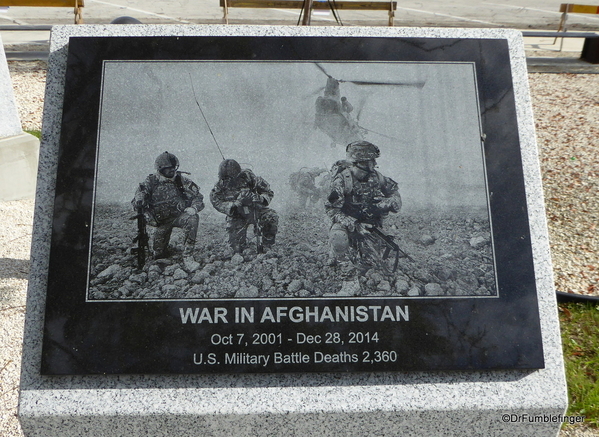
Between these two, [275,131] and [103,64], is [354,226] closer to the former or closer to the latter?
[275,131]

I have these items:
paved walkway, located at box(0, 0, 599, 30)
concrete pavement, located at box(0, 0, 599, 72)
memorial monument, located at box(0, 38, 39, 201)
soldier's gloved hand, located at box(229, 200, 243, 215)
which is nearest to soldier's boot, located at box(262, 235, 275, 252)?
soldier's gloved hand, located at box(229, 200, 243, 215)

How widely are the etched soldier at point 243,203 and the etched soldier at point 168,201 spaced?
105 millimetres

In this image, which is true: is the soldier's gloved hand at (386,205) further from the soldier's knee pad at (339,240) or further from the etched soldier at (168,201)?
the etched soldier at (168,201)

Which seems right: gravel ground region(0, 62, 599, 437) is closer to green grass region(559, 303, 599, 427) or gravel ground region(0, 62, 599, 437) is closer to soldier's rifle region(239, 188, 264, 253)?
green grass region(559, 303, 599, 427)

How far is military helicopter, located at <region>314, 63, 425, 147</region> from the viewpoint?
9.06ft

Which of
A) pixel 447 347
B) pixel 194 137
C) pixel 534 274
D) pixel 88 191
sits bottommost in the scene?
pixel 447 347

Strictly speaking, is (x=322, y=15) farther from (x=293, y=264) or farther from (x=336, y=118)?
(x=293, y=264)

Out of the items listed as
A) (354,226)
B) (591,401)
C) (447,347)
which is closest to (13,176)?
(354,226)

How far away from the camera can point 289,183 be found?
2.70 m

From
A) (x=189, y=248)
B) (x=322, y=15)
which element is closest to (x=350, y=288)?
(x=189, y=248)

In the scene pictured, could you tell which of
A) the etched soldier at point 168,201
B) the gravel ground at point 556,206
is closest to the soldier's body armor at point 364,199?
the etched soldier at point 168,201

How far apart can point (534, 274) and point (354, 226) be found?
2.66ft

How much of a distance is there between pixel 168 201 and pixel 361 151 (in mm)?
905

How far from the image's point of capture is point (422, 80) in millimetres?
2826
